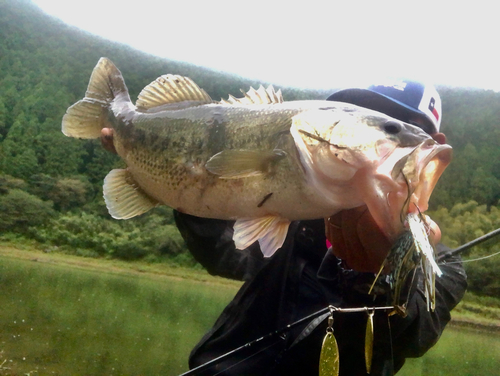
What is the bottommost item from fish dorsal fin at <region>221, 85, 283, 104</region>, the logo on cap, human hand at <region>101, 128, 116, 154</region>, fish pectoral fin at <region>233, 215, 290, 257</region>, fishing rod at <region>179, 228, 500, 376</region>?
fishing rod at <region>179, 228, 500, 376</region>

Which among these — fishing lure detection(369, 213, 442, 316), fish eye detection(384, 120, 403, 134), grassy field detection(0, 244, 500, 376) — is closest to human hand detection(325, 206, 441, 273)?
fishing lure detection(369, 213, 442, 316)

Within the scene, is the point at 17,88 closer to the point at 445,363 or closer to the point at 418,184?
the point at 445,363

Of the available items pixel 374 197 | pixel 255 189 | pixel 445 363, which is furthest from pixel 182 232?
pixel 445 363

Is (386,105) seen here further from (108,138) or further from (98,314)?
(98,314)

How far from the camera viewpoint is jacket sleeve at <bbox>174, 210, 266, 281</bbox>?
197 centimetres

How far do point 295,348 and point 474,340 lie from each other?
1110 centimetres

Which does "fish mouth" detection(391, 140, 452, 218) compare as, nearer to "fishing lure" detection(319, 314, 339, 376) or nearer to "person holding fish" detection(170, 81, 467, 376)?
"person holding fish" detection(170, 81, 467, 376)

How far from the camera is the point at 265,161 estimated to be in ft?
4.17

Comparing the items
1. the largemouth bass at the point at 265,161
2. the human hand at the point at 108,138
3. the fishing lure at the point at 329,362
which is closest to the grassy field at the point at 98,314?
the human hand at the point at 108,138

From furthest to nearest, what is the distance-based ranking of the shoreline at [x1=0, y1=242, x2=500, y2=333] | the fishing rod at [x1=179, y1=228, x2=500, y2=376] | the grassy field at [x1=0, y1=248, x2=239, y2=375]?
the shoreline at [x1=0, y1=242, x2=500, y2=333]
the grassy field at [x1=0, y1=248, x2=239, y2=375]
the fishing rod at [x1=179, y1=228, x2=500, y2=376]

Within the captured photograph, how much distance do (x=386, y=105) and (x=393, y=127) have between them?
2.27 ft

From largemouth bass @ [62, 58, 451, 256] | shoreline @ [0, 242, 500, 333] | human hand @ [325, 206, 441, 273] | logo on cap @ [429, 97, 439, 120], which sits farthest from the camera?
shoreline @ [0, 242, 500, 333]

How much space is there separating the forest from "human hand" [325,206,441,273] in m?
12.7

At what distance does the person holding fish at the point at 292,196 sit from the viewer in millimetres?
1114
